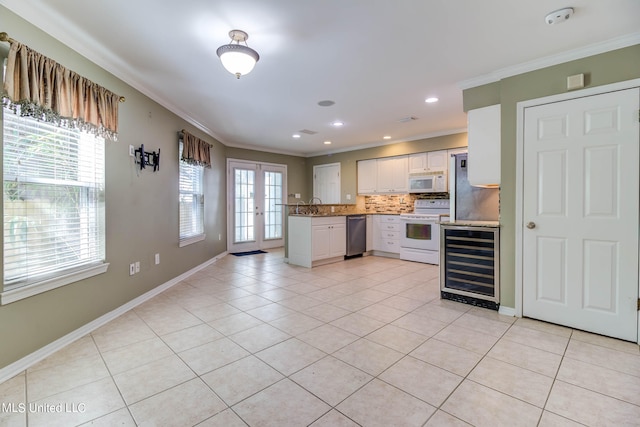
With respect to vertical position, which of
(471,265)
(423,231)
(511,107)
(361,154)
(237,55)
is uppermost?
(361,154)

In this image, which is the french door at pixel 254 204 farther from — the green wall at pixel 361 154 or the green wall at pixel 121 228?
the green wall at pixel 121 228

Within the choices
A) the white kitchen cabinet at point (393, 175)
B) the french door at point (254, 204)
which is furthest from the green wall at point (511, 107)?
the french door at point (254, 204)

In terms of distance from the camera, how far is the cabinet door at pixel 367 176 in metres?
6.65

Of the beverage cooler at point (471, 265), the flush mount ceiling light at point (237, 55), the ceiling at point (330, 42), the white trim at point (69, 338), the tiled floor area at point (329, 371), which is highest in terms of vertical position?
the ceiling at point (330, 42)

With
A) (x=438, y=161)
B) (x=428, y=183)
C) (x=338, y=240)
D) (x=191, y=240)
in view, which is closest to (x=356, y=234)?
(x=338, y=240)

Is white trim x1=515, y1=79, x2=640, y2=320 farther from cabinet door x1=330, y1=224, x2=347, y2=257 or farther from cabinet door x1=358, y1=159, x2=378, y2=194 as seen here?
cabinet door x1=358, y1=159, x2=378, y2=194

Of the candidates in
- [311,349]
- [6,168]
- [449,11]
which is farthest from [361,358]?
[6,168]

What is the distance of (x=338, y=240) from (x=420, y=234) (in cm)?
155

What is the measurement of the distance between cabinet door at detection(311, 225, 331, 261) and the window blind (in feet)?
6.53

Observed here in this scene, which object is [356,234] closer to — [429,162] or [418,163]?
[418,163]

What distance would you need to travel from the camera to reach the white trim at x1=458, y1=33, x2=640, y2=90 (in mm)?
2427

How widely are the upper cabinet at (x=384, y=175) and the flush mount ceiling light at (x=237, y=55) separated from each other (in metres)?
4.42

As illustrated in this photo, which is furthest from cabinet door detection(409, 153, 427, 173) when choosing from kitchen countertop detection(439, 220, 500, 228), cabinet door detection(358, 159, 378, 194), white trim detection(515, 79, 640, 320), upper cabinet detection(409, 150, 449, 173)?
white trim detection(515, 79, 640, 320)

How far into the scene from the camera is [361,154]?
6.90 meters
